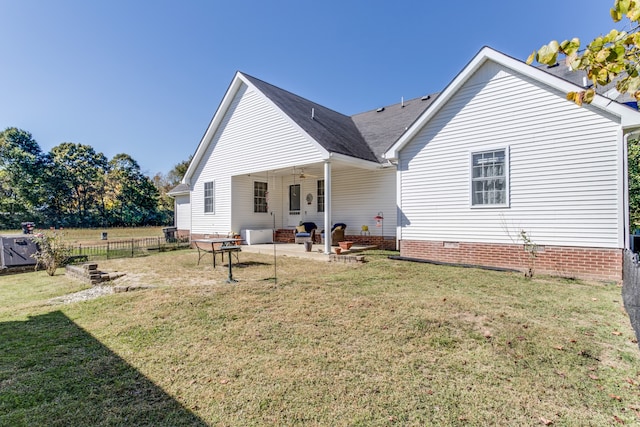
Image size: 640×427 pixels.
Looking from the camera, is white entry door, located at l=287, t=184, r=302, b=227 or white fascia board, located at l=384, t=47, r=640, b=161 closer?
white fascia board, located at l=384, t=47, r=640, b=161

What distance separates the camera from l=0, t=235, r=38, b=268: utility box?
9914 mm

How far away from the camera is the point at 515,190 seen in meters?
8.39

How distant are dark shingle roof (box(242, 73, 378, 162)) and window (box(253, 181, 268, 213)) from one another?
4.44m

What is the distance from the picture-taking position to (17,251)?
10.1 m

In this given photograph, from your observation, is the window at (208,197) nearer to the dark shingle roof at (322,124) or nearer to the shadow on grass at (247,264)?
the dark shingle roof at (322,124)

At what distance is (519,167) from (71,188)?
46318 mm

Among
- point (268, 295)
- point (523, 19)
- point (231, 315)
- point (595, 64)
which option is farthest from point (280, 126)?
point (595, 64)

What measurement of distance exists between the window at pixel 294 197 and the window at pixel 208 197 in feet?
13.3

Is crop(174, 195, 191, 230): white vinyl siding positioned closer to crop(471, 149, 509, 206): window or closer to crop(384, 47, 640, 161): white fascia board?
crop(384, 47, 640, 161): white fascia board

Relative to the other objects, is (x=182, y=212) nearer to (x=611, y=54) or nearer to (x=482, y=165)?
(x=482, y=165)

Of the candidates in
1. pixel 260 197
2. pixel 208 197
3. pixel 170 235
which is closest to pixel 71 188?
pixel 170 235

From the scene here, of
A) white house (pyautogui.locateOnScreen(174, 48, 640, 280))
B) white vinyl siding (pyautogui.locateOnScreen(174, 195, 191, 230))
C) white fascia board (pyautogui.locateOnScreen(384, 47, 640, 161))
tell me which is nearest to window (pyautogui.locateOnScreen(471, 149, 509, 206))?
white house (pyautogui.locateOnScreen(174, 48, 640, 280))

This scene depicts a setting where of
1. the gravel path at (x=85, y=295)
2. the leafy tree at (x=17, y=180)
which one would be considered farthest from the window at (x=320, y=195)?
the leafy tree at (x=17, y=180)

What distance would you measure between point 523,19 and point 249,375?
15936 millimetres
